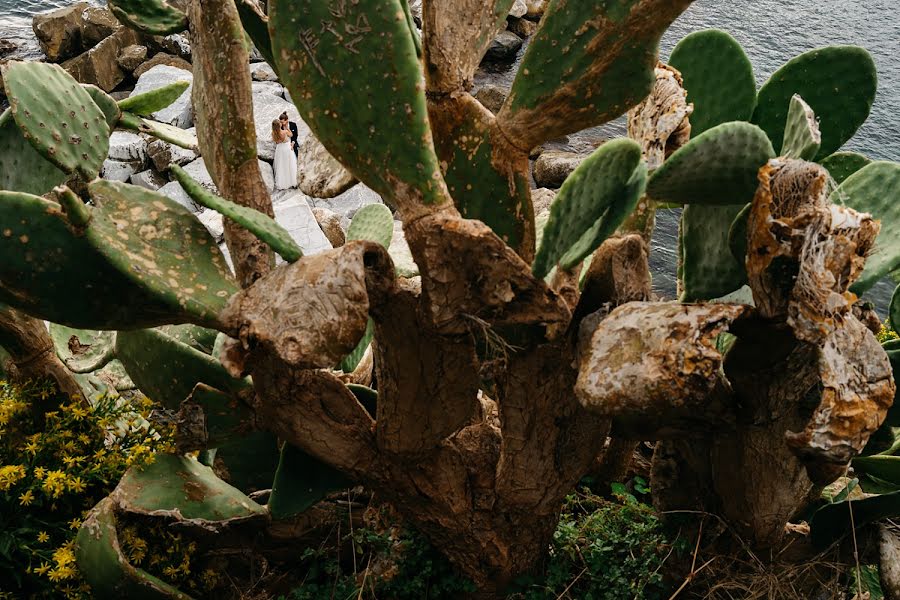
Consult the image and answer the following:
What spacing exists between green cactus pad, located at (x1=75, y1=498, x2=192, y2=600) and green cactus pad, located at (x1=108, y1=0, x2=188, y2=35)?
0.90 metres

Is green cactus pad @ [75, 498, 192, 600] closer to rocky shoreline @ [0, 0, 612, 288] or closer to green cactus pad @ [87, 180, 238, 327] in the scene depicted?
green cactus pad @ [87, 180, 238, 327]

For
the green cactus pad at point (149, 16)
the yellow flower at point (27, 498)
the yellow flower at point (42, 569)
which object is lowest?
the yellow flower at point (42, 569)

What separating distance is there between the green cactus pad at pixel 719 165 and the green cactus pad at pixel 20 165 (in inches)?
46.6

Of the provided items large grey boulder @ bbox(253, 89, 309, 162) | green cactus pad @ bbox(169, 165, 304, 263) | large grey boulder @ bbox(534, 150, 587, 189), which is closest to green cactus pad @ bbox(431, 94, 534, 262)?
green cactus pad @ bbox(169, 165, 304, 263)

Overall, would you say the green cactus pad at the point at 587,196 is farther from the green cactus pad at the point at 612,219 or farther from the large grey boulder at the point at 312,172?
the large grey boulder at the point at 312,172

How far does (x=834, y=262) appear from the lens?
36.5 inches

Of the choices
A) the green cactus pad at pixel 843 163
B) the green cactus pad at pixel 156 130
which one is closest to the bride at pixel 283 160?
the green cactus pad at pixel 156 130

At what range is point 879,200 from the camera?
1235 mm

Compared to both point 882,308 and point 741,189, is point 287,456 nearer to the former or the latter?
point 741,189

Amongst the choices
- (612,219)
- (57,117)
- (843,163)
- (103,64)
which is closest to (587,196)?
(612,219)

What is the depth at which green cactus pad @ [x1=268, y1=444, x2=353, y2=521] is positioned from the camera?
1.49 meters

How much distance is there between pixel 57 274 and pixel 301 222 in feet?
16.6

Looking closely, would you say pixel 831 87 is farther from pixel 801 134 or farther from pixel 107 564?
pixel 107 564

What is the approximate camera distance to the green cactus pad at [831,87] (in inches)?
→ 52.2
